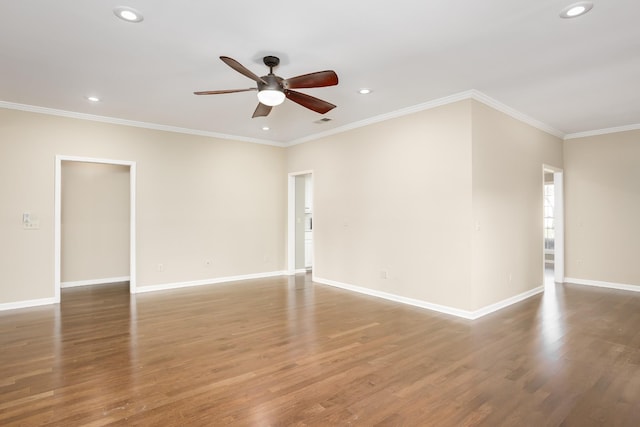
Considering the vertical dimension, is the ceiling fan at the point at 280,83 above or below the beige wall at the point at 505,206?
above

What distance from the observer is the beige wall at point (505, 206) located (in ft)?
14.4

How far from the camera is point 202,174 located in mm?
6305

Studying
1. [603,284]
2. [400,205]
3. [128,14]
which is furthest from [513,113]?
[128,14]

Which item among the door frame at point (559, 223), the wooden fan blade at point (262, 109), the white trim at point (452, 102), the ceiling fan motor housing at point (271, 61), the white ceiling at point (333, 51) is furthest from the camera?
the door frame at point (559, 223)

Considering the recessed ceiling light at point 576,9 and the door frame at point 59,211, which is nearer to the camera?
the recessed ceiling light at point 576,9

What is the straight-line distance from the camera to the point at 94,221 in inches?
249

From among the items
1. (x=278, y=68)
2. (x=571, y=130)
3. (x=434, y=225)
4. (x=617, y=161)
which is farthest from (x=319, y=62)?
(x=617, y=161)

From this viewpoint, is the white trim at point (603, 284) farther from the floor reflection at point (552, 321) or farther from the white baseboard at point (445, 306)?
the white baseboard at point (445, 306)

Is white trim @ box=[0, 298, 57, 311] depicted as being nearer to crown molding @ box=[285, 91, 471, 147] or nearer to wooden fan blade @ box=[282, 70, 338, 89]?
wooden fan blade @ box=[282, 70, 338, 89]

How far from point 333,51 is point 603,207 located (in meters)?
5.77

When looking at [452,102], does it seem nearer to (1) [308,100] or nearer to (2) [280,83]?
(1) [308,100]

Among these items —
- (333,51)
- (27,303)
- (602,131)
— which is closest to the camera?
(333,51)

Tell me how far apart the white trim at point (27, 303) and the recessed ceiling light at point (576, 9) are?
6659 millimetres

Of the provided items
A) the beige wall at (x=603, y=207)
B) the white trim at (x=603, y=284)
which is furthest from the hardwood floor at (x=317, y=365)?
the beige wall at (x=603, y=207)
